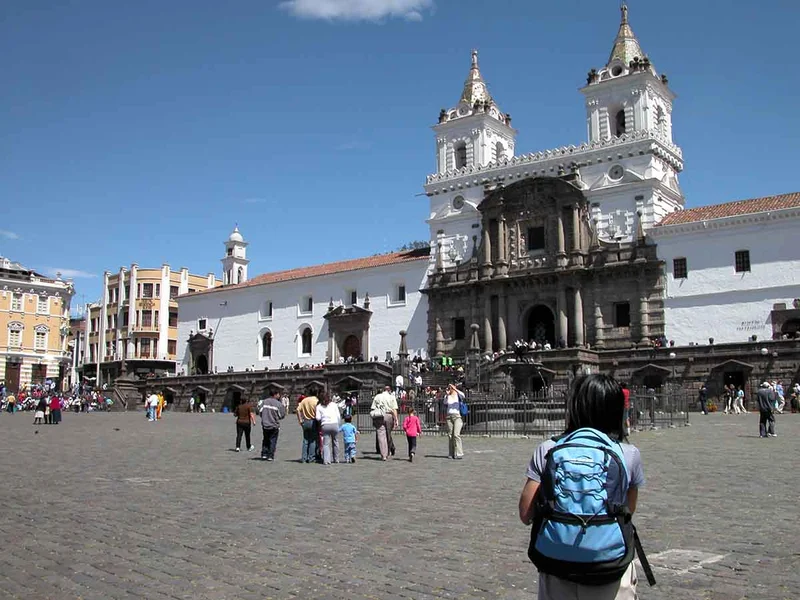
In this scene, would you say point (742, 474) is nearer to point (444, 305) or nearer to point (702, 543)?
point (702, 543)

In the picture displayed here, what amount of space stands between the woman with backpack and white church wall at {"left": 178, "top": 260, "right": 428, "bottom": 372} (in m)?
48.1

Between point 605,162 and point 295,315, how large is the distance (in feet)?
80.1

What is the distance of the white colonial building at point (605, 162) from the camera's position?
4519 centimetres

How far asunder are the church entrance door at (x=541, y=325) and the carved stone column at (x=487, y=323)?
7.48 feet

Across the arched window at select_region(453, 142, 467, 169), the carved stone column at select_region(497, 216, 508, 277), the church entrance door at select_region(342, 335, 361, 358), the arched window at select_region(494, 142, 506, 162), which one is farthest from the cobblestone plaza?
the arched window at select_region(494, 142, 506, 162)

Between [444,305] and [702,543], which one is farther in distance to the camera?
[444,305]

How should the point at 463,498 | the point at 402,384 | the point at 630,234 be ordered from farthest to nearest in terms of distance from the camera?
the point at 630,234 → the point at 402,384 → the point at 463,498

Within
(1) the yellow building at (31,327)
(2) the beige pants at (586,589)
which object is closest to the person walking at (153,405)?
(1) the yellow building at (31,327)

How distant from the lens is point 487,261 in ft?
162

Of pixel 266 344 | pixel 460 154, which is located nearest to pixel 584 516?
pixel 460 154

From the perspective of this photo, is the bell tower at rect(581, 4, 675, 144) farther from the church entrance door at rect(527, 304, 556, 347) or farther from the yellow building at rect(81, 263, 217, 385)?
the yellow building at rect(81, 263, 217, 385)

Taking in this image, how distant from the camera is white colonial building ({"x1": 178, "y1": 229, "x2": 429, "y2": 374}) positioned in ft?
176

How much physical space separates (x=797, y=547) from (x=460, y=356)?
41.5 metres

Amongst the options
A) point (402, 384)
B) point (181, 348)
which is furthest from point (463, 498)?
point (181, 348)
